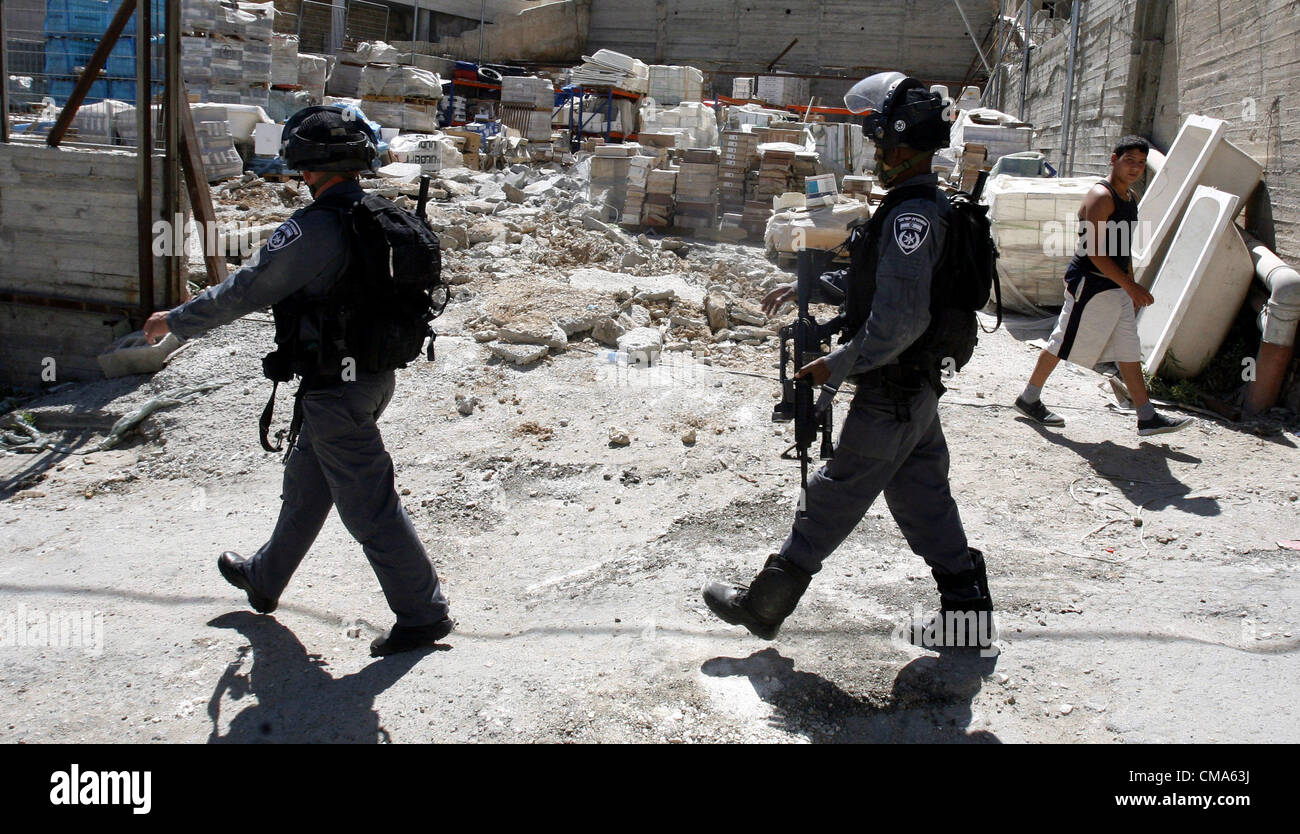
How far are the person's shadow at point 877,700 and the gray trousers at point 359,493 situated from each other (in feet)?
3.43

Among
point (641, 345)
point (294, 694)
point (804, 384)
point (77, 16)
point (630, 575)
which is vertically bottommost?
point (294, 694)

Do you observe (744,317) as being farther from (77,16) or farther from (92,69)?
(77,16)

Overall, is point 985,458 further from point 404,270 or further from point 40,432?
point 40,432

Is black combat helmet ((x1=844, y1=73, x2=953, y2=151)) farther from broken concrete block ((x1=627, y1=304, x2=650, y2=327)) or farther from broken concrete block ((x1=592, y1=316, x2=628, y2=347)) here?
broken concrete block ((x1=627, y1=304, x2=650, y2=327))

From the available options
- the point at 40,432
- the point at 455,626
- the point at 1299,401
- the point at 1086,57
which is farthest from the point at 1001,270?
the point at 40,432

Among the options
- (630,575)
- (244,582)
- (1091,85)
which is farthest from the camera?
(1091,85)

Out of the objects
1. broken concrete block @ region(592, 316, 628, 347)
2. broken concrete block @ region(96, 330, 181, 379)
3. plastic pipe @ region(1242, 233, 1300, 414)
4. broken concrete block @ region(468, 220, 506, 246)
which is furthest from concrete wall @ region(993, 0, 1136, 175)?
broken concrete block @ region(96, 330, 181, 379)

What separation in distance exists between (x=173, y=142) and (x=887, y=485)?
5.89 meters

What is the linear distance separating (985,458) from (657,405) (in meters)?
1.92

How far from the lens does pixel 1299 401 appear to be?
5.45 m

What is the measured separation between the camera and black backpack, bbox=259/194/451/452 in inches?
115

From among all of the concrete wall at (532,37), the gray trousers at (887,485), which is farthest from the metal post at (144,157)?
the concrete wall at (532,37)

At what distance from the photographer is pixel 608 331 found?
21.5ft

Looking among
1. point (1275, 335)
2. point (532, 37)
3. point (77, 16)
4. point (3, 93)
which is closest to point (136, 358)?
point (3, 93)
